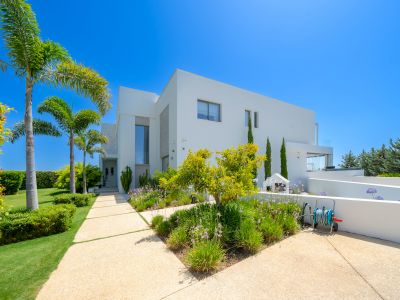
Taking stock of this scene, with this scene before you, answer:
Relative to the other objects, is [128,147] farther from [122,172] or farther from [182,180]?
[182,180]

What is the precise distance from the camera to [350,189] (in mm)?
10836

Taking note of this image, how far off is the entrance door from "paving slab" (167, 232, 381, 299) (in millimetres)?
20700

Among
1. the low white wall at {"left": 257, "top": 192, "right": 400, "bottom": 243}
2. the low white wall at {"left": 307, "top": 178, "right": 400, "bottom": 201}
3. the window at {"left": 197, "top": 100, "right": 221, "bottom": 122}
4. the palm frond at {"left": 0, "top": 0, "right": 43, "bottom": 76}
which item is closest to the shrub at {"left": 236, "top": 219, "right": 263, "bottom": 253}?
the low white wall at {"left": 257, "top": 192, "right": 400, "bottom": 243}

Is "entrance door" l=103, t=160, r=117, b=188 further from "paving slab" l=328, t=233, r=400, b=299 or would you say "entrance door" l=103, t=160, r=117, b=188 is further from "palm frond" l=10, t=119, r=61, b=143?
"paving slab" l=328, t=233, r=400, b=299

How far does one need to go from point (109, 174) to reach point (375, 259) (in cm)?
2281

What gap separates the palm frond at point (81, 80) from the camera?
6.47m

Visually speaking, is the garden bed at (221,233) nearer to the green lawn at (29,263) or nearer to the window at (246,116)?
the green lawn at (29,263)

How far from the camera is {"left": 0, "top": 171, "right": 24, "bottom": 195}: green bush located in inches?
607

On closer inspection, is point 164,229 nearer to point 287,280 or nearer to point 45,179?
point 287,280

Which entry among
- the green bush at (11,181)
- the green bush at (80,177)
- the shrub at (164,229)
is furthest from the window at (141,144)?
the shrub at (164,229)

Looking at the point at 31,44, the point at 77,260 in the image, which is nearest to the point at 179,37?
the point at 31,44

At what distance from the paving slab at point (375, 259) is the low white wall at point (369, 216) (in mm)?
225

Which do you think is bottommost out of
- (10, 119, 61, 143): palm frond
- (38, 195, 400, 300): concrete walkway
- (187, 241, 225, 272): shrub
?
(38, 195, 400, 300): concrete walkway

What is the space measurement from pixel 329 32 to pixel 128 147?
15909mm
